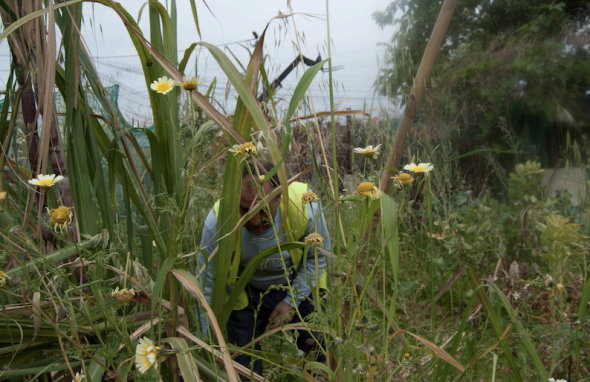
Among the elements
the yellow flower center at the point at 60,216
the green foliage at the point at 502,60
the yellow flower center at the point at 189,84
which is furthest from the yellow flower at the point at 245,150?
the green foliage at the point at 502,60

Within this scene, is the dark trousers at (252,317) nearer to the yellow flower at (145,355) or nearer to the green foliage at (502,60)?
the yellow flower at (145,355)

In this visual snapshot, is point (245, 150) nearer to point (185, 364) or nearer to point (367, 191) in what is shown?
point (367, 191)

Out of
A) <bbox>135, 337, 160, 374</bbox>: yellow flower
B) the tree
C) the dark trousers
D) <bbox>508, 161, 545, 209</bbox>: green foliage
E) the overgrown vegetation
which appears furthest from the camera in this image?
the tree

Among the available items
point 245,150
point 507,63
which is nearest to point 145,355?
point 245,150

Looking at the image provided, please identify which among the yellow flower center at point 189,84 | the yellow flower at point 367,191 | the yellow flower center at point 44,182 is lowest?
the yellow flower at point 367,191

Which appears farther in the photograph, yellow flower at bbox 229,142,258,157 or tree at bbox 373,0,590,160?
tree at bbox 373,0,590,160

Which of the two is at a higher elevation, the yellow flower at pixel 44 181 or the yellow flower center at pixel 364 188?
the yellow flower at pixel 44 181

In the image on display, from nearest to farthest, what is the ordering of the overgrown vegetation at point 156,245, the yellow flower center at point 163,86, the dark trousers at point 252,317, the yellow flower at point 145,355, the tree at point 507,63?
the yellow flower at point 145,355 < the overgrown vegetation at point 156,245 < the yellow flower center at point 163,86 < the dark trousers at point 252,317 < the tree at point 507,63

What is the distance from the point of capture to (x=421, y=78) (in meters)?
0.92

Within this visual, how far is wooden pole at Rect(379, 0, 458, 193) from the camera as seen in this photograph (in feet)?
2.91

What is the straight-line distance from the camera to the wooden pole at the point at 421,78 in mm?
886

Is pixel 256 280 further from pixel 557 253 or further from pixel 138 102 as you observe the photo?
pixel 138 102

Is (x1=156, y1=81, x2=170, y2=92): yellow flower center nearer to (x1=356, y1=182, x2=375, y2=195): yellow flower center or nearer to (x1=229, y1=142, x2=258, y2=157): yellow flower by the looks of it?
(x1=229, y1=142, x2=258, y2=157): yellow flower

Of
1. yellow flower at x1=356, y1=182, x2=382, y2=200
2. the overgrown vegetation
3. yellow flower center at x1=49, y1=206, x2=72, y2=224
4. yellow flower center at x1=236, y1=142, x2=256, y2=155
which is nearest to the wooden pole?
the overgrown vegetation
